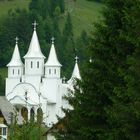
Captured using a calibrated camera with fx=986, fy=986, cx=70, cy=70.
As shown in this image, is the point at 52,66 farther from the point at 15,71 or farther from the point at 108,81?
the point at 108,81

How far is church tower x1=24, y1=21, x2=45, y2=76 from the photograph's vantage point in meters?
118

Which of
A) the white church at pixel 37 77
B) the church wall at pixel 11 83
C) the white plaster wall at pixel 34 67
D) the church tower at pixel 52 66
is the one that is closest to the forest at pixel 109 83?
the church tower at pixel 52 66

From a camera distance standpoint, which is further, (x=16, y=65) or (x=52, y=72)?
(x=16, y=65)

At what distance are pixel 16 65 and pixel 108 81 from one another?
312ft

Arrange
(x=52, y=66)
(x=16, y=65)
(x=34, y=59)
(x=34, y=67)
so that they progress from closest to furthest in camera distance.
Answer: (x=52, y=66) → (x=34, y=59) → (x=34, y=67) → (x=16, y=65)

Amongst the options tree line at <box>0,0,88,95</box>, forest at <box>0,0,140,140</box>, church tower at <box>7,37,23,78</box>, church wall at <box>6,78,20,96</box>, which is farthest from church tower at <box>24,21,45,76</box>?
forest at <box>0,0,140,140</box>

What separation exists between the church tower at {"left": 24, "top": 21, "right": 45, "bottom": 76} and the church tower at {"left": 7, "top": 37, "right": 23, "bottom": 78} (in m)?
1.08

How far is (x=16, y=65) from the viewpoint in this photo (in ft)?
393

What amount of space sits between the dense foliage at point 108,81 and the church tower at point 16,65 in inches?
3648

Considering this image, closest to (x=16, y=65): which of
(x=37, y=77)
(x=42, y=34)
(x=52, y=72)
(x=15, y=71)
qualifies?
(x=15, y=71)

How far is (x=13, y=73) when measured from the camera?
12175cm

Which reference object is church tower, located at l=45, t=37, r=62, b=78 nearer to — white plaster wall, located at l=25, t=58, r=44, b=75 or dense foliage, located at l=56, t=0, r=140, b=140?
white plaster wall, located at l=25, t=58, r=44, b=75

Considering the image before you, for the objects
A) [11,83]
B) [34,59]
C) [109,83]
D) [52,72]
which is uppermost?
[34,59]

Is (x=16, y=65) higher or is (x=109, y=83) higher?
(x=16, y=65)
